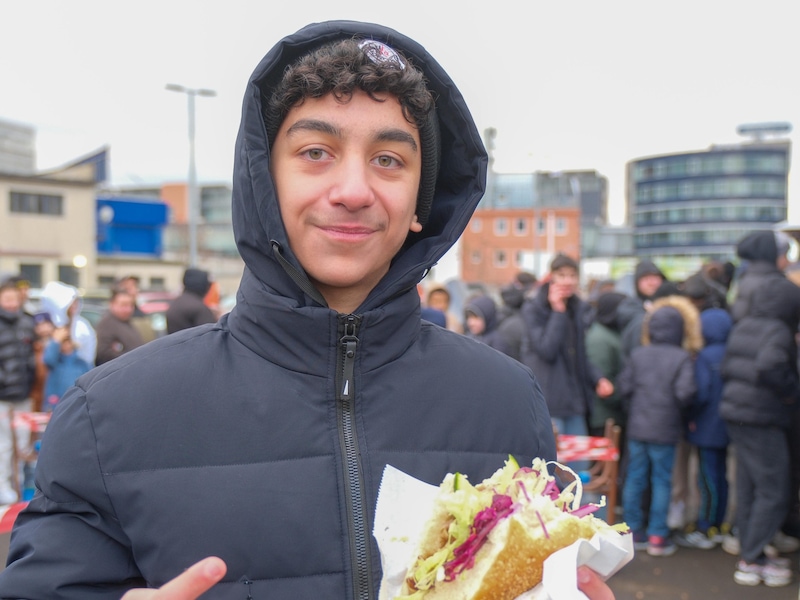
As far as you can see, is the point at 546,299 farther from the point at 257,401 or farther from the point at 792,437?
the point at 257,401

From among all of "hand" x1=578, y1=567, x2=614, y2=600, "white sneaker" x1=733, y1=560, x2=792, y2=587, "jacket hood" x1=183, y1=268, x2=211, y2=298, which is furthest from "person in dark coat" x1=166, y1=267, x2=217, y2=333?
"hand" x1=578, y1=567, x2=614, y2=600

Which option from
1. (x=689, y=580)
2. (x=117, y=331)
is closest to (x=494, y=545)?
(x=689, y=580)

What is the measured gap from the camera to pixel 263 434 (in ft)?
5.03

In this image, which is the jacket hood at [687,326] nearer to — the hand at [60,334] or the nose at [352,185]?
the nose at [352,185]

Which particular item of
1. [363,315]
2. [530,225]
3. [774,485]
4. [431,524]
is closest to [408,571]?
[431,524]

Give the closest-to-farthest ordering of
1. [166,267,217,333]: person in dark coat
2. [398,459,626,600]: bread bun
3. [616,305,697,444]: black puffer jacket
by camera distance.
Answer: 1. [398,459,626,600]: bread bun
2. [616,305,697,444]: black puffer jacket
3. [166,267,217,333]: person in dark coat

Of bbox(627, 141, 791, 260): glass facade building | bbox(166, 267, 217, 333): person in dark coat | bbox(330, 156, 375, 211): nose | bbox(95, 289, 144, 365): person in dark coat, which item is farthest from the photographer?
bbox(627, 141, 791, 260): glass facade building

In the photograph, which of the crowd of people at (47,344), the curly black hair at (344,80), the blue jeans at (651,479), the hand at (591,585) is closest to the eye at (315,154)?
the curly black hair at (344,80)

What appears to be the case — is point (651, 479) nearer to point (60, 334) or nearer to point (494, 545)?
point (494, 545)

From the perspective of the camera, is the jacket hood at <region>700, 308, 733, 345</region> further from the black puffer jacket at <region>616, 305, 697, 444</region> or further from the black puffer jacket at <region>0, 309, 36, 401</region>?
the black puffer jacket at <region>0, 309, 36, 401</region>

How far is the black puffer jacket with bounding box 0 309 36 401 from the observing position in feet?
23.0

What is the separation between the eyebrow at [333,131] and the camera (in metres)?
1.61

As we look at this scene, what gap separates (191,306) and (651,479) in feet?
16.7

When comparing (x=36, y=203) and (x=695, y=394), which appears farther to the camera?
Result: (x=36, y=203)
